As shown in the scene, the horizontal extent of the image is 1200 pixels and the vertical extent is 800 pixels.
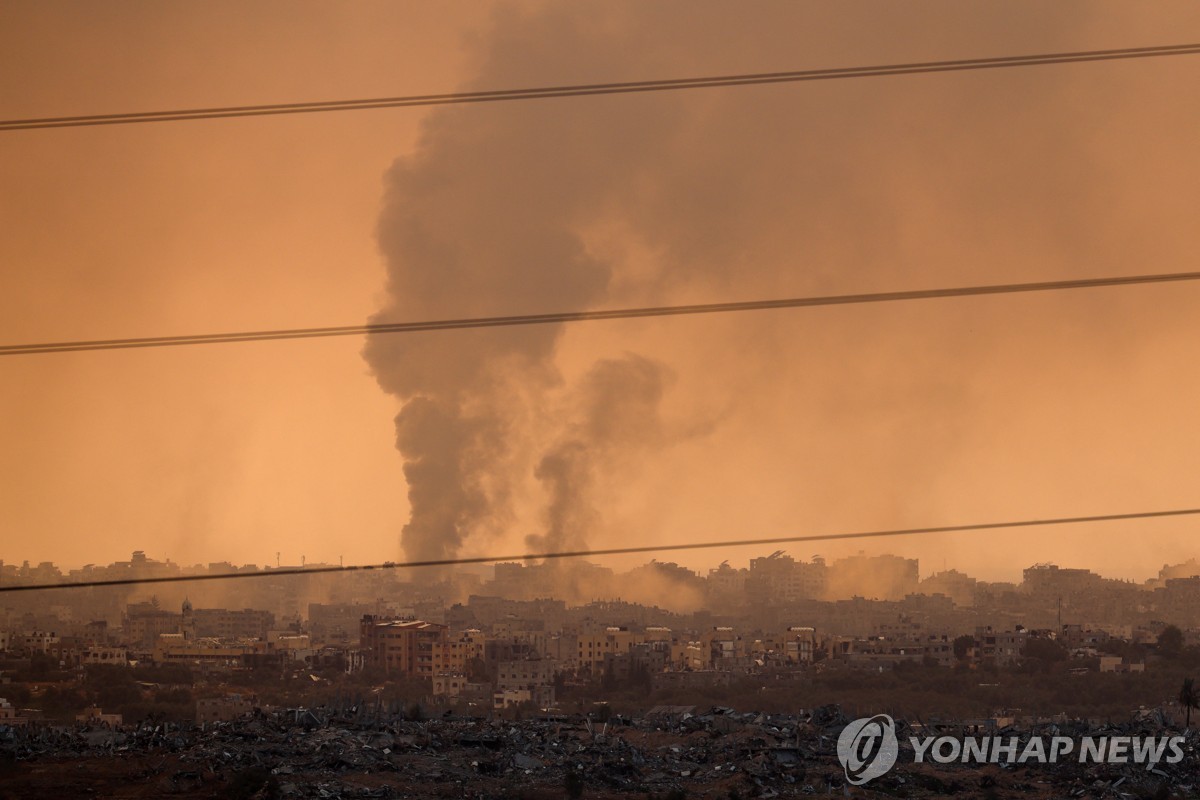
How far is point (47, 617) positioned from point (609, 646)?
22.9 ft

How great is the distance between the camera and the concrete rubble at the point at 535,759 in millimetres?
9305

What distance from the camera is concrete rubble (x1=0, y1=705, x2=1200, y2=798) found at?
9.30 m

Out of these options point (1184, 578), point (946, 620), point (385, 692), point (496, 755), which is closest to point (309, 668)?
point (385, 692)

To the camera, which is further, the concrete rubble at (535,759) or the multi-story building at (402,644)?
the multi-story building at (402,644)

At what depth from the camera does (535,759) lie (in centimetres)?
996

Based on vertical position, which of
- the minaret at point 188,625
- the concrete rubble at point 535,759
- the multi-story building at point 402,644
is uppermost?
the minaret at point 188,625

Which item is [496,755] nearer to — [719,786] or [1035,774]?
[719,786]

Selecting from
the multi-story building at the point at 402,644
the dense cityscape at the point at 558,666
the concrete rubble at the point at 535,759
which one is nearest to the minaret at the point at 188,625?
the dense cityscape at the point at 558,666

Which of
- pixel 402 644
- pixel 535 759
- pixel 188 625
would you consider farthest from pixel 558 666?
pixel 188 625

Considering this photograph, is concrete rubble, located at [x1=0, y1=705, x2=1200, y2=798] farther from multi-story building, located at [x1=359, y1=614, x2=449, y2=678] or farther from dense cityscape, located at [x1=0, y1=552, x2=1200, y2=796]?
multi-story building, located at [x1=359, y1=614, x2=449, y2=678]

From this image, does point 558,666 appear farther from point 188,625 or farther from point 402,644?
point 188,625

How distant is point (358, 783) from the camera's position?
9266 millimetres

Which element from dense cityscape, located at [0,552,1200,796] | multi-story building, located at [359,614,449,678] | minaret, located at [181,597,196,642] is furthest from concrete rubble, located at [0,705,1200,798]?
multi-story building, located at [359,614,449,678]

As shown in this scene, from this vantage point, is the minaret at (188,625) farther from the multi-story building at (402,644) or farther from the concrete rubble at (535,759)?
the concrete rubble at (535,759)
